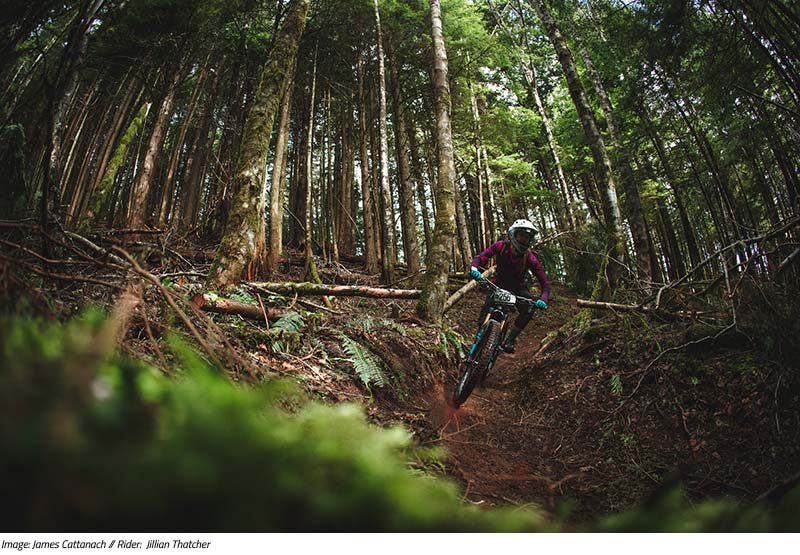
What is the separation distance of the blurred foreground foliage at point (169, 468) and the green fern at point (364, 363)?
133 inches

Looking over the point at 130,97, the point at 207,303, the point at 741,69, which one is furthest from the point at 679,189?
the point at 130,97

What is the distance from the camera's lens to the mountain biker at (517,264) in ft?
17.7

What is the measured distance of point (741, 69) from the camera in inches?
239

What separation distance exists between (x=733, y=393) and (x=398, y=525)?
470 cm

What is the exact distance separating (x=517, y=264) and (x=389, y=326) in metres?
2.21

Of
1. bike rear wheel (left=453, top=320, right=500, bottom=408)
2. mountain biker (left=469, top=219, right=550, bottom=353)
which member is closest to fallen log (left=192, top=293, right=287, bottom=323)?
bike rear wheel (left=453, top=320, right=500, bottom=408)

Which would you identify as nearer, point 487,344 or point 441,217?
point 487,344

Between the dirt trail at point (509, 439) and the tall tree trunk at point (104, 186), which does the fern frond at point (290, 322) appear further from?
the tall tree trunk at point (104, 186)

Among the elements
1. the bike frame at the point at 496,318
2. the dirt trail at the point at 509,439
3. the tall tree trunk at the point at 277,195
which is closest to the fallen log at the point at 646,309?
the dirt trail at the point at 509,439

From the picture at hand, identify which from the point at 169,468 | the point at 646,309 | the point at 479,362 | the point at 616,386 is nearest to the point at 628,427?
the point at 616,386

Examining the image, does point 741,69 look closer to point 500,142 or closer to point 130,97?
point 500,142

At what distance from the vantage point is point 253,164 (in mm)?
4875

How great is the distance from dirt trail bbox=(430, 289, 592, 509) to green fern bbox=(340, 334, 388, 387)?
76cm

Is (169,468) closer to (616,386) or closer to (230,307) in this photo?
(230,307)
